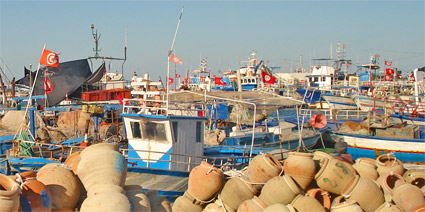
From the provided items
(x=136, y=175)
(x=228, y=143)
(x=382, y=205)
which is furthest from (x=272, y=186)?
(x=228, y=143)

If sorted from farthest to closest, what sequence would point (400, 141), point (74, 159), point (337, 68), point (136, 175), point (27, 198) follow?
point (337, 68) < point (400, 141) < point (136, 175) < point (74, 159) < point (27, 198)

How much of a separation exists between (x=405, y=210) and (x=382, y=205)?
551 millimetres

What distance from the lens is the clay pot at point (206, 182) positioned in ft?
30.1

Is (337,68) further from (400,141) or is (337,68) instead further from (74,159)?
(74,159)

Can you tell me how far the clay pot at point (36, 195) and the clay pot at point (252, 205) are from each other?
147 inches

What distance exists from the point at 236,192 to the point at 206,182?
66 cm

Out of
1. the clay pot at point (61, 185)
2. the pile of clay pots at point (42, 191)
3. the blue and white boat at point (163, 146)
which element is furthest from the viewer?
the blue and white boat at point (163, 146)

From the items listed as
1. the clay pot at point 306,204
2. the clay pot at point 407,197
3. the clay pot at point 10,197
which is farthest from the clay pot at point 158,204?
the clay pot at point 407,197

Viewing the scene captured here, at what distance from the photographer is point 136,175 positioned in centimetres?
1095

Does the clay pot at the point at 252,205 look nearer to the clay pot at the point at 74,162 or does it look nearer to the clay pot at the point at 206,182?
the clay pot at the point at 206,182

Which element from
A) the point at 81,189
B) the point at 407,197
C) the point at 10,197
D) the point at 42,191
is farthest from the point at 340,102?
the point at 10,197

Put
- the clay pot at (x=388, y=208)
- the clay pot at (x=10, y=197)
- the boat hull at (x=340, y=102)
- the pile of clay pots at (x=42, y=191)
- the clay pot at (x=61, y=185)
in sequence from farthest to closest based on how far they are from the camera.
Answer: the boat hull at (x=340, y=102), the clay pot at (x=388, y=208), the clay pot at (x=61, y=185), the pile of clay pots at (x=42, y=191), the clay pot at (x=10, y=197)

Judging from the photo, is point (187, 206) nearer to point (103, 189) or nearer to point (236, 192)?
point (236, 192)

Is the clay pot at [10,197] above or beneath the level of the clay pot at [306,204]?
above
